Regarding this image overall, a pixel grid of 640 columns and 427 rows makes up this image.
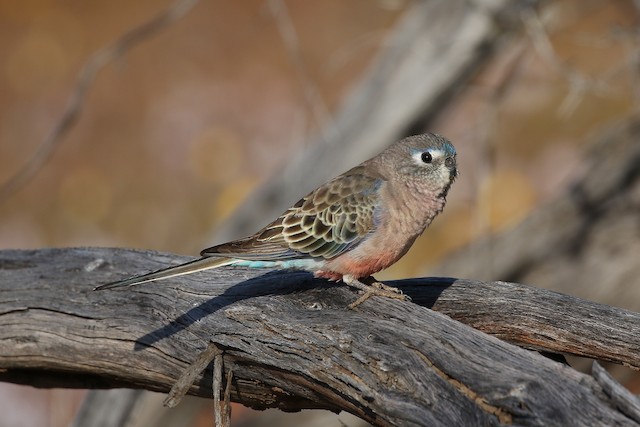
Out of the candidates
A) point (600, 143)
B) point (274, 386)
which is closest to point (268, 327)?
point (274, 386)

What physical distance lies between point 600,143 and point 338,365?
5.43m

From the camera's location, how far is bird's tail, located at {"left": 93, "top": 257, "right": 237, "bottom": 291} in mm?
5562

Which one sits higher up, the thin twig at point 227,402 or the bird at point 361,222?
the bird at point 361,222

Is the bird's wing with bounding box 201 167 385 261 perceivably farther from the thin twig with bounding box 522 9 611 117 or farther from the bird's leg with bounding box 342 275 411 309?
the thin twig with bounding box 522 9 611 117

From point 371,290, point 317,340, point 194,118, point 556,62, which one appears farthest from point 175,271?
point 194,118

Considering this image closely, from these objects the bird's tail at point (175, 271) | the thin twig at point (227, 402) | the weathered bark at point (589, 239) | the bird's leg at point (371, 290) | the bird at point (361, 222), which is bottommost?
the thin twig at point (227, 402)

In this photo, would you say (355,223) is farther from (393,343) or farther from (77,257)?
(77,257)

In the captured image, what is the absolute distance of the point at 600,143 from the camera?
9500 mm

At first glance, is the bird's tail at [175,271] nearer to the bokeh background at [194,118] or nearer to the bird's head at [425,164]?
the bird's head at [425,164]

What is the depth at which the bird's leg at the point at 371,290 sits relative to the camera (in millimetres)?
5625

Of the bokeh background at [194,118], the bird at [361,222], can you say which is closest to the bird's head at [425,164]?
the bird at [361,222]

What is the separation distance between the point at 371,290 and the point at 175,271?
1.13 metres

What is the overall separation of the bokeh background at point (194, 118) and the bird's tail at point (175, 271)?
805cm

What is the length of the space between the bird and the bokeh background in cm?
724
